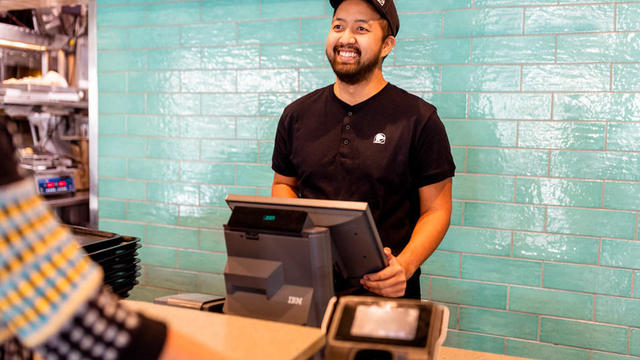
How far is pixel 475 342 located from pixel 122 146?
2512mm

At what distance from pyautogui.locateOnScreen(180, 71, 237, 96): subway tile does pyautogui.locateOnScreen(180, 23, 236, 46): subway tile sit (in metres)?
0.18

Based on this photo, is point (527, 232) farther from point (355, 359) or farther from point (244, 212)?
point (355, 359)

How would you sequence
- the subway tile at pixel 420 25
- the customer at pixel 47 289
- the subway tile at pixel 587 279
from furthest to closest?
the subway tile at pixel 420 25 → the subway tile at pixel 587 279 → the customer at pixel 47 289

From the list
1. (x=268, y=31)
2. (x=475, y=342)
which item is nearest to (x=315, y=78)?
(x=268, y=31)

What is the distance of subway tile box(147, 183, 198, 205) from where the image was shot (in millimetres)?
3492

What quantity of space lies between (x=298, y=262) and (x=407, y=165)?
0.81 m

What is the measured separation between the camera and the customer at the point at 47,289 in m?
0.57

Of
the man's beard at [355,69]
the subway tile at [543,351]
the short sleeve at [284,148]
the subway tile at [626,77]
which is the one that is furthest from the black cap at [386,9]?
the subway tile at [543,351]

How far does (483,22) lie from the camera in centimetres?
282

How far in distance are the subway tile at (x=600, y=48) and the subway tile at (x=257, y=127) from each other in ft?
5.21

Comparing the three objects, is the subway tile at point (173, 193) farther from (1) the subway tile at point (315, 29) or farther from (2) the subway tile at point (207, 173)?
Answer: (1) the subway tile at point (315, 29)

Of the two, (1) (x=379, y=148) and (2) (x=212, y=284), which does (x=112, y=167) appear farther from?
(1) (x=379, y=148)

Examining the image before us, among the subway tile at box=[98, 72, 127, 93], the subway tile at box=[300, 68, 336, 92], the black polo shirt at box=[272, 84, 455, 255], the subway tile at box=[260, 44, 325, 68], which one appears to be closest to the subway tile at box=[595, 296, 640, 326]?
the black polo shirt at box=[272, 84, 455, 255]

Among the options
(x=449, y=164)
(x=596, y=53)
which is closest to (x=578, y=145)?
(x=596, y=53)
